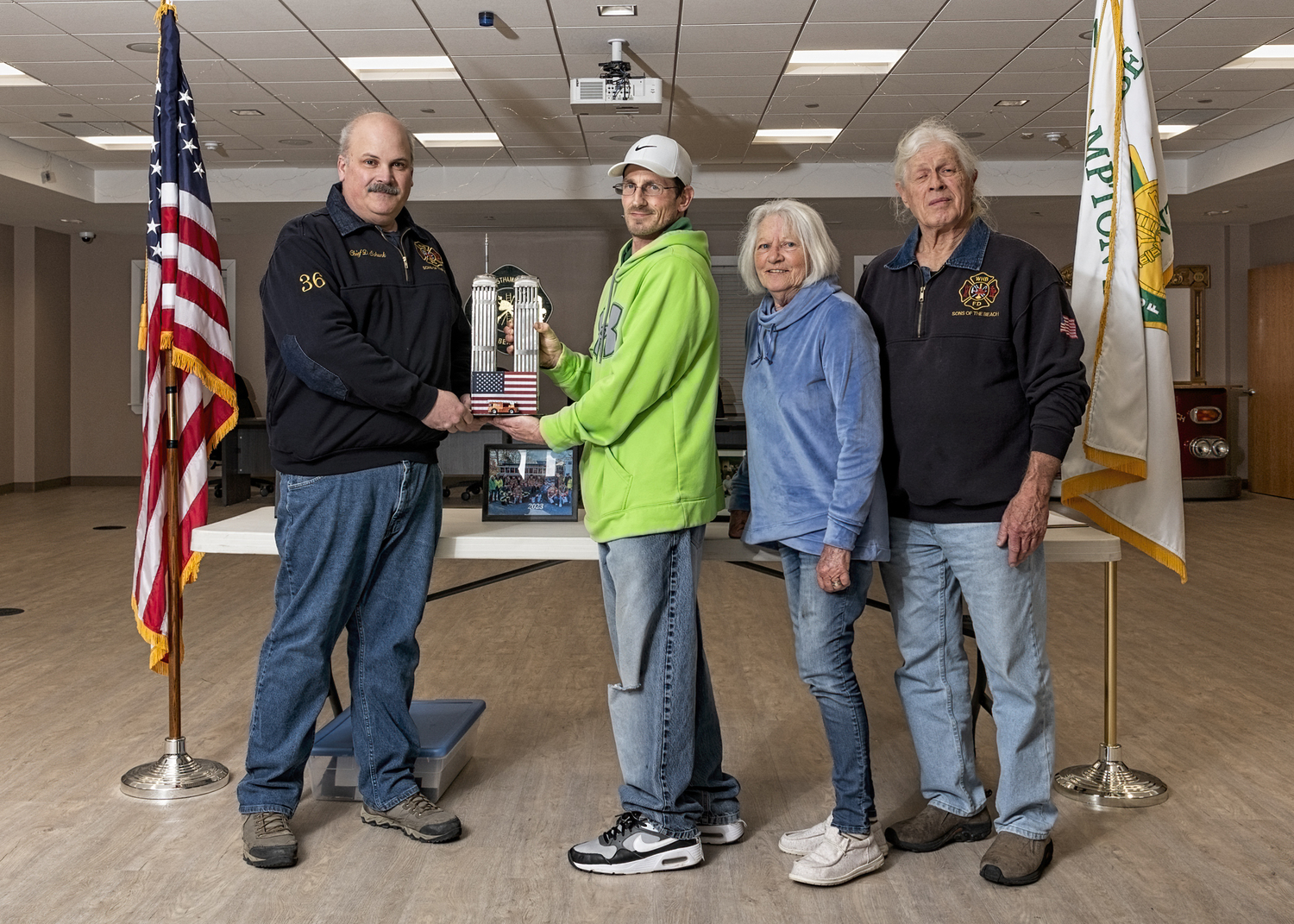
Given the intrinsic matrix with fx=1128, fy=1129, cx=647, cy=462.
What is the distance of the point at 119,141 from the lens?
30.7ft

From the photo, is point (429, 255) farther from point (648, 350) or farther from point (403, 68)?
point (403, 68)

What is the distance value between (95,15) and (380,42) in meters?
1.52

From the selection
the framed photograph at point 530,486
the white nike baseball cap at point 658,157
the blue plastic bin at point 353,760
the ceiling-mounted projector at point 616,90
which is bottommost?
the blue plastic bin at point 353,760

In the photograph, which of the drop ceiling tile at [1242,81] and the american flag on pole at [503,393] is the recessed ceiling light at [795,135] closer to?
the drop ceiling tile at [1242,81]

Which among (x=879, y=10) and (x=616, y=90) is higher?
(x=879, y=10)

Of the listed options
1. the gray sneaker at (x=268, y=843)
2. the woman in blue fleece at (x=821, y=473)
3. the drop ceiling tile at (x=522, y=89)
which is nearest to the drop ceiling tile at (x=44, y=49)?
the drop ceiling tile at (x=522, y=89)

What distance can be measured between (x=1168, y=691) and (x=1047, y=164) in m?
7.31

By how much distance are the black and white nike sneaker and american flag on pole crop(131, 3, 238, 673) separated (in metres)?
1.38

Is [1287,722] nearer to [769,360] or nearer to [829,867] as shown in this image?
[829,867]

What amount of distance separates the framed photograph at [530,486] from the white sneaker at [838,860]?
1.22 m

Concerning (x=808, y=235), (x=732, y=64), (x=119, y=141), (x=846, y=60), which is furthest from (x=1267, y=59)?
(x=119, y=141)

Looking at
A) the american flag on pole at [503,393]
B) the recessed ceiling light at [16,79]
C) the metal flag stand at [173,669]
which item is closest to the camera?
the american flag on pole at [503,393]

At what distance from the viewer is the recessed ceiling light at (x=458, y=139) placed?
9.12 metres

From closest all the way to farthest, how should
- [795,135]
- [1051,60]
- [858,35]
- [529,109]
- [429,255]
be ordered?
[429,255] → [858,35] → [1051,60] → [529,109] → [795,135]
